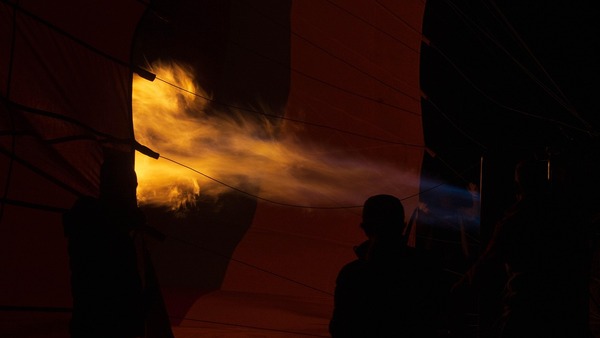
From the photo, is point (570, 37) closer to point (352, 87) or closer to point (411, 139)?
point (411, 139)

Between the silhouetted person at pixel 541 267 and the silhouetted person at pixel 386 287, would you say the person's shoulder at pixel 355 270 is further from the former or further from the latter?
the silhouetted person at pixel 541 267

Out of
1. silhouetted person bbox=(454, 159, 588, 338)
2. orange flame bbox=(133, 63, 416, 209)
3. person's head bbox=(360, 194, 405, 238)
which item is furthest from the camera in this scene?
orange flame bbox=(133, 63, 416, 209)

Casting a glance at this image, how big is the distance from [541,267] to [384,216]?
705 millimetres

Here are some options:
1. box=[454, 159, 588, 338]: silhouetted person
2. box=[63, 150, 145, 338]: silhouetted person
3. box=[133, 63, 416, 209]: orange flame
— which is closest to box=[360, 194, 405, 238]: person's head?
box=[454, 159, 588, 338]: silhouetted person

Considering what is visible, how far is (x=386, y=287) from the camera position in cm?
166

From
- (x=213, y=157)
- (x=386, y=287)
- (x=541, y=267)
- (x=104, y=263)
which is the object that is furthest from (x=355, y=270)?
(x=213, y=157)

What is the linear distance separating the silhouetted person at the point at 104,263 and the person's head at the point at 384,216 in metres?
0.86

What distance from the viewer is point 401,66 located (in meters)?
4.27

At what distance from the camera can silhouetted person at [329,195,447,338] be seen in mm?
1649

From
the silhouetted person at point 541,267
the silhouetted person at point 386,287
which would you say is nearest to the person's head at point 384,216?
the silhouetted person at point 386,287

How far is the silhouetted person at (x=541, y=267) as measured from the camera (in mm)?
2072

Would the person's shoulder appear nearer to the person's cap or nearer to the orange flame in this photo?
the person's cap

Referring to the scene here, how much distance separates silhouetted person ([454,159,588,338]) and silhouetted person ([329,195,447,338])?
1.46ft

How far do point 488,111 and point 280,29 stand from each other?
6.11 ft
